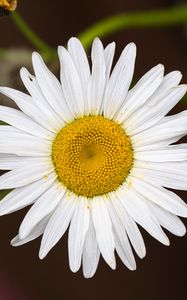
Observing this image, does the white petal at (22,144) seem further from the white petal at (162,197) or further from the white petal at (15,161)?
the white petal at (162,197)

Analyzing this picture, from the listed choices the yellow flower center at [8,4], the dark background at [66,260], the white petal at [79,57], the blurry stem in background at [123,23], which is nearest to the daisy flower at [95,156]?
the white petal at [79,57]

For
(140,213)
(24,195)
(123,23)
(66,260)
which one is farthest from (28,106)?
(66,260)

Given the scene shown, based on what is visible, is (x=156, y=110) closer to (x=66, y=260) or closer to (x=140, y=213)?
(x=140, y=213)

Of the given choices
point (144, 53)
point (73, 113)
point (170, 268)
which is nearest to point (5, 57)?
point (73, 113)

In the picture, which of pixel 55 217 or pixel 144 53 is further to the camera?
pixel 144 53

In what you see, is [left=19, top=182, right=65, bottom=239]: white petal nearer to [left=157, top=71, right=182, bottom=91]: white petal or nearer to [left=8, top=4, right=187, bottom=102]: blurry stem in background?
[left=157, top=71, right=182, bottom=91]: white petal

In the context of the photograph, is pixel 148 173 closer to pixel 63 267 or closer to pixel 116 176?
pixel 116 176
